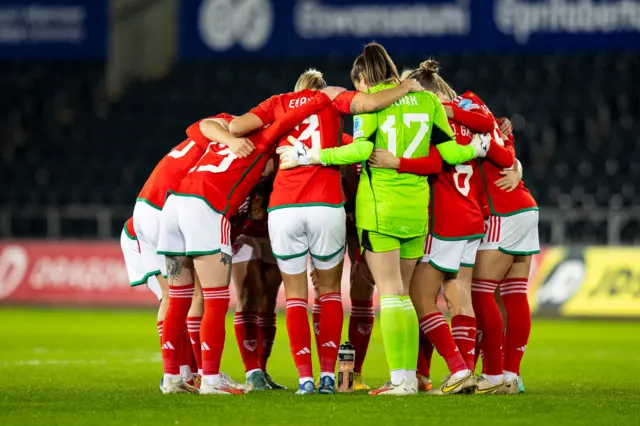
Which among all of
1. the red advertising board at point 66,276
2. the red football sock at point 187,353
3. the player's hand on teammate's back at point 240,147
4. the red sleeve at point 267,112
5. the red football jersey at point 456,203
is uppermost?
the red sleeve at point 267,112

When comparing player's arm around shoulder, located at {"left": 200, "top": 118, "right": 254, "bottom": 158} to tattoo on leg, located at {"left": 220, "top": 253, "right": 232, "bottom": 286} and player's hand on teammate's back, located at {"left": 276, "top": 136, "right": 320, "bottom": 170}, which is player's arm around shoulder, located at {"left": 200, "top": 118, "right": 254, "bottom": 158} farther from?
tattoo on leg, located at {"left": 220, "top": 253, "right": 232, "bottom": 286}

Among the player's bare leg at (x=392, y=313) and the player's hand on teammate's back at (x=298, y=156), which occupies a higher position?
the player's hand on teammate's back at (x=298, y=156)

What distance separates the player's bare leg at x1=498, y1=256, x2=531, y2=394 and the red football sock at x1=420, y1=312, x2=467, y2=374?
0.62 meters

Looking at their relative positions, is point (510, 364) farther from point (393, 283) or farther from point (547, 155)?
point (547, 155)

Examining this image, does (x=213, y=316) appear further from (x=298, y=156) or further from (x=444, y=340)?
(x=444, y=340)

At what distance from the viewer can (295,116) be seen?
802 centimetres

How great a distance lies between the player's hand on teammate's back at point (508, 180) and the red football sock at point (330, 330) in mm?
1506

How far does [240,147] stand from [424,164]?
133cm

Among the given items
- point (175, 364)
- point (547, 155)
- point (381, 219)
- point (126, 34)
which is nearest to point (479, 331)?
point (381, 219)

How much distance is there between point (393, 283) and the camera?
775 cm

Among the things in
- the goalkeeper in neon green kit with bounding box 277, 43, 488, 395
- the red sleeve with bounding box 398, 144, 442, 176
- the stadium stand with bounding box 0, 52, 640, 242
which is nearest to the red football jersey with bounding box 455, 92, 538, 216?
the goalkeeper in neon green kit with bounding box 277, 43, 488, 395

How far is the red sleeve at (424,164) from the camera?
7.82 meters

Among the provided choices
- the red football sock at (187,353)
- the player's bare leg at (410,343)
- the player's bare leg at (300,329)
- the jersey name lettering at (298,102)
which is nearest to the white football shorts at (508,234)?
the player's bare leg at (410,343)

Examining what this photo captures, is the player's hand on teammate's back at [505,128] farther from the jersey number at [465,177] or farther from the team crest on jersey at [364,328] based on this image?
the team crest on jersey at [364,328]
